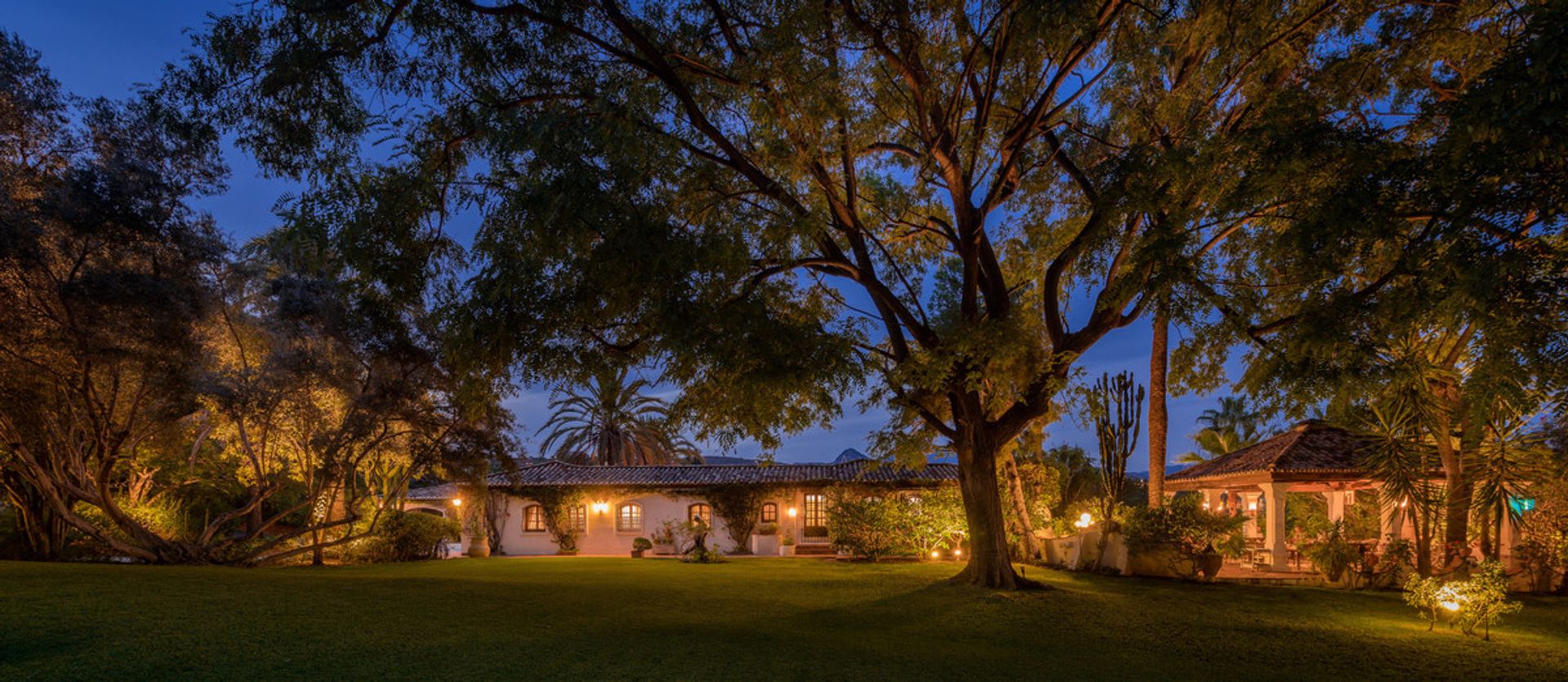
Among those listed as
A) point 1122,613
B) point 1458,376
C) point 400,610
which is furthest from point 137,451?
point 1458,376

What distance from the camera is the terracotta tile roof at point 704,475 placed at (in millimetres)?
27719

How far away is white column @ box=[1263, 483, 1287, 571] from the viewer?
64.5ft

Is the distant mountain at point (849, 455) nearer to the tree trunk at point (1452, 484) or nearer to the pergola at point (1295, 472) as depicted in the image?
the pergola at point (1295, 472)

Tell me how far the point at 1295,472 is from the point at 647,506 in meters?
20.9

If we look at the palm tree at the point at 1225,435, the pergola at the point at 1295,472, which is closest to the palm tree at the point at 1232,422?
the palm tree at the point at 1225,435

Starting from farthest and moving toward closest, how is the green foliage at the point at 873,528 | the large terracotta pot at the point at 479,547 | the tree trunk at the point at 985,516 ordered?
A: 1. the large terracotta pot at the point at 479,547
2. the green foliage at the point at 873,528
3. the tree trunk at the point at 985,516

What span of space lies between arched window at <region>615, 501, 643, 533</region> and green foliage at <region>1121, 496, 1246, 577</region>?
1861 cm

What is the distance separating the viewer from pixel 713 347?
922cm

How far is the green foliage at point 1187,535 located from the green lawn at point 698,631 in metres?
1.80

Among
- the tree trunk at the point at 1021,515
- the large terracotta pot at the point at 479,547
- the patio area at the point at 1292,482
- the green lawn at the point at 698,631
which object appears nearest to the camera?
the green lawn at the point at 698,631

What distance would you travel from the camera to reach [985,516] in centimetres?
1330

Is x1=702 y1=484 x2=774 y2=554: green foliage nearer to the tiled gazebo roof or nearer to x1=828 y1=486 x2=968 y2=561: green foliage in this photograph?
x1=828 y1=486 x2=968 y2=561: green foliage

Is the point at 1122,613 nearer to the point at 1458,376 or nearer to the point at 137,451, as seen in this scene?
the point at 1458,376

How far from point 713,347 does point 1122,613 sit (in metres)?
7.27
